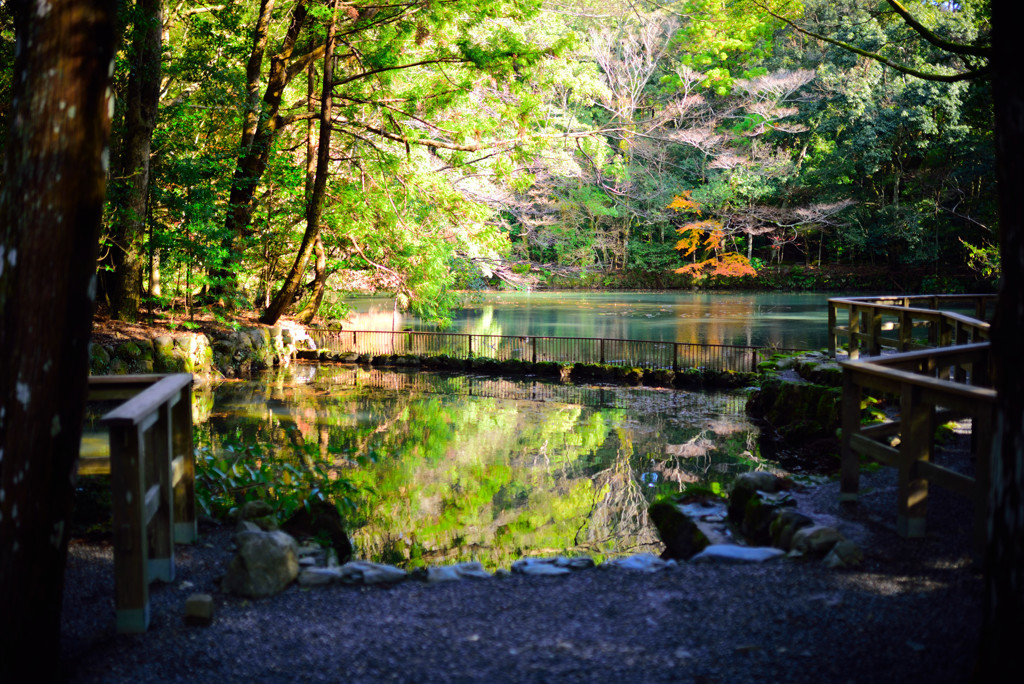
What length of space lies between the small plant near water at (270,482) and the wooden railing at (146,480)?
2.93 feet

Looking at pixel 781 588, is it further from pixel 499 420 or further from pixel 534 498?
pixel 499 420

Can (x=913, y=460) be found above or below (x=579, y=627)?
above

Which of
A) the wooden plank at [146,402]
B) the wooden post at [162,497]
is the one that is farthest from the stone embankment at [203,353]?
the wooden post at [162,497]

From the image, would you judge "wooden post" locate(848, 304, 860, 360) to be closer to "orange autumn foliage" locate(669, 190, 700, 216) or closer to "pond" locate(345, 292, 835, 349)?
"pond" locate(345, 292, 835, 349)

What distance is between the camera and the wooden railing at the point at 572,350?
1692cm

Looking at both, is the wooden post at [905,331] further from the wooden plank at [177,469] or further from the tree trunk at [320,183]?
the tree trunk at [320,183]

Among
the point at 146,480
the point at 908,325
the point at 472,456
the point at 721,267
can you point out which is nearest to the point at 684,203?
the point at 721,267

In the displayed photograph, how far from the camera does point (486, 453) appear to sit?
993cm

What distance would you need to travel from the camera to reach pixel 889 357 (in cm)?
556

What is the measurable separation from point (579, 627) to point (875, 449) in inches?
102

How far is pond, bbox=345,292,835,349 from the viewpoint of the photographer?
950 inches

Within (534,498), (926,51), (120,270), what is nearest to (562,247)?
(926,51)

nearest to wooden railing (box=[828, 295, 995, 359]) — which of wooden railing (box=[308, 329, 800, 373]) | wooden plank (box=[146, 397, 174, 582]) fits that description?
wooden railing (box=[308, 329, 800, 373])

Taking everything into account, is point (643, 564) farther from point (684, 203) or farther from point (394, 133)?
point (684, 203)
